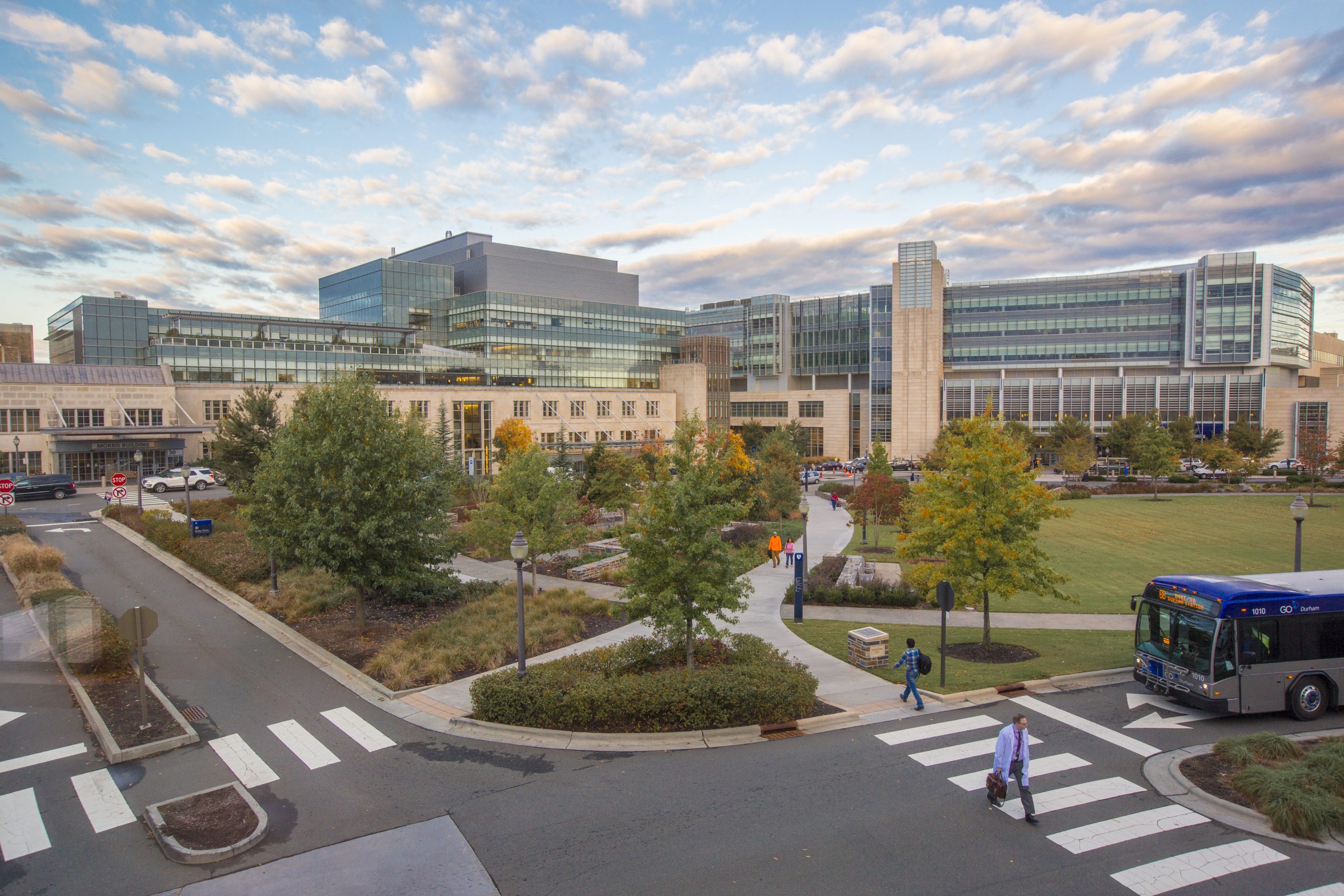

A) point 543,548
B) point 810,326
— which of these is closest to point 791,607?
point 543,548

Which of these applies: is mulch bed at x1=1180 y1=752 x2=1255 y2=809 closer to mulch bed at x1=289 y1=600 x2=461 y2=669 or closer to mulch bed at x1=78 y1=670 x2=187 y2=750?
mulch bed at x1=289 y1=600 x2=461 y2=669

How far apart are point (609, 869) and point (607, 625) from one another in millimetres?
12546

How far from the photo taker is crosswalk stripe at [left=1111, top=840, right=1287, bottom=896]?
27.5 feet

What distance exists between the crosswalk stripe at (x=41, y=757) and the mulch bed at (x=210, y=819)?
3.63m

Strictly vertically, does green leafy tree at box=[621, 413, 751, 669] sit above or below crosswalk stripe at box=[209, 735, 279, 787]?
above

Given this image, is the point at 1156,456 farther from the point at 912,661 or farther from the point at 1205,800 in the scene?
the point at 1205,800

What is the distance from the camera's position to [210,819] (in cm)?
988

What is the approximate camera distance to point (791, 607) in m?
23.3

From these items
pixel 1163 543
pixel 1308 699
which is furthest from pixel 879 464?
pixel 1308 699

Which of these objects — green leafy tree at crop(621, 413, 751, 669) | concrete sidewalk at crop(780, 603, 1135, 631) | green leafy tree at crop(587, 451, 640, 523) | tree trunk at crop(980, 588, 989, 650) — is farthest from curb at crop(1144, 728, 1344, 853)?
green leafy tree at crop(587, 451, 640, 523)

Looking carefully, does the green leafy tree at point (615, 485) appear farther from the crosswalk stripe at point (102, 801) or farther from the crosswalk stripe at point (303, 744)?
the crosswalk stripe at point (102, 801)

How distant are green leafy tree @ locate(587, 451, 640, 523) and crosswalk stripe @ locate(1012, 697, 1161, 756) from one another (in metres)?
23.6

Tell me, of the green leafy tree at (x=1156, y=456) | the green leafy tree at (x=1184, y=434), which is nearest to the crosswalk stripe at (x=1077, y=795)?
the green leafy tree at (x=1156, y=456)

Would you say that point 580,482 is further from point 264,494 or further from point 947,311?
point 947,311
